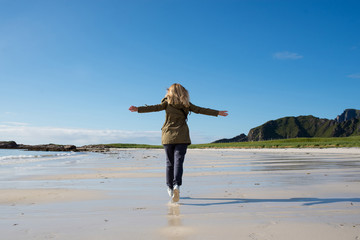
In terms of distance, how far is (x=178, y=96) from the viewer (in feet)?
21.3

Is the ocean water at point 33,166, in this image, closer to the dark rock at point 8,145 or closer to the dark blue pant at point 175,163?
the dark blue pant at point 175,163

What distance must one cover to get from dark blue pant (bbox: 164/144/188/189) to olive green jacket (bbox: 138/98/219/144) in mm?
153

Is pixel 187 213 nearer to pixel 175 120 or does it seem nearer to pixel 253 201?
pixel 253 201

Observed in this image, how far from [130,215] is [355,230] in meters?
3.11

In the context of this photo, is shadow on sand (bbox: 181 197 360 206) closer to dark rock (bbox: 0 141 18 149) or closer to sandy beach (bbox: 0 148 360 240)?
sandy beach (bbox: 0 148 360 240)

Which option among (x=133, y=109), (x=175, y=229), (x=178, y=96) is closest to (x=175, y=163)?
(x=178, y=96)

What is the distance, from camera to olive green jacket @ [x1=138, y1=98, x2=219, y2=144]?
639cm

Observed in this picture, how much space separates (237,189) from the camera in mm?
7332

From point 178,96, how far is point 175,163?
4.78 ft

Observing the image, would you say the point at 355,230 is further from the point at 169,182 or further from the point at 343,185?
the point at 343,185

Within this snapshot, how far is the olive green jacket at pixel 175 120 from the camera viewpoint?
21.0ft

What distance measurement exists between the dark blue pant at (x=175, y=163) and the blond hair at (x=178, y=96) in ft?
3.07

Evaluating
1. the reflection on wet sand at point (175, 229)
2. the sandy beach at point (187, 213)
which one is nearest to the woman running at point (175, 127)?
the sandy beach at point (187, 213)

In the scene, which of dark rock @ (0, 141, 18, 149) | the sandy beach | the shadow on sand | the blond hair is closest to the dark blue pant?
the sandy beach
